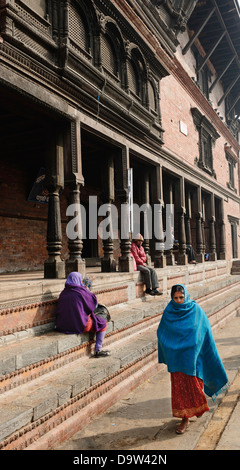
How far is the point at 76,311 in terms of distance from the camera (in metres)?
4.59

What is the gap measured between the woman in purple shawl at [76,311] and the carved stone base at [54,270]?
2.85 feet

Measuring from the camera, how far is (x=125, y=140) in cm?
800

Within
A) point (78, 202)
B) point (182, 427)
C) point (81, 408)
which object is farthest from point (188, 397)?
point (78, 202)

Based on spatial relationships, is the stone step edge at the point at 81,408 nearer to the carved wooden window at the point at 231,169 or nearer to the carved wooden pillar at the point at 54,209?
the carved wooden pillar at the point at 54,209

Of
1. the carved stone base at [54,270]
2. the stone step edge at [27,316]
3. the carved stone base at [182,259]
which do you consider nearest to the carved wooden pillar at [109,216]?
the carved stone base at [54,270]

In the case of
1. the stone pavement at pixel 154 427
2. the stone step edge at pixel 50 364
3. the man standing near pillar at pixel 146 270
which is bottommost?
the stone pavement at pixel 154 427

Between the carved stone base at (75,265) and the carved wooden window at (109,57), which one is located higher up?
the carved wooden window at (109,57)

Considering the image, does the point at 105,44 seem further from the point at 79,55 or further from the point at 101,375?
the point at 101,375

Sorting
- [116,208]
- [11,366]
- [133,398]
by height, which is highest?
[116,208]

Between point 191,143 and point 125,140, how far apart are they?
637 centimetres

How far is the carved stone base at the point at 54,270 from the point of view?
555cm

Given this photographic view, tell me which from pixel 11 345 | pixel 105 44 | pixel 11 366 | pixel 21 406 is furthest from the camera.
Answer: pixel 105 44

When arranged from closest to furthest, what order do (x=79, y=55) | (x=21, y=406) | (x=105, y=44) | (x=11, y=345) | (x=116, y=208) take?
1. (x=21, y=406)
2. (x=11, y=345)
3. (x=79, y=55)
4. (x=105, y=44)
5. (x=116, y=208)
